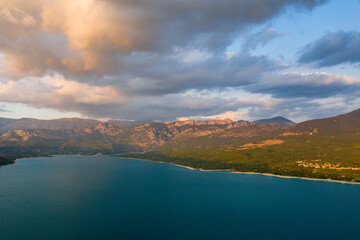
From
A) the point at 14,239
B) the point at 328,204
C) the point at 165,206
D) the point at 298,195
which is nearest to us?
the point at 14,239

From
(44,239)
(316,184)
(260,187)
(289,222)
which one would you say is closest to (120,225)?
(44,239)

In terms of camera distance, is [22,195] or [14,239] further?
[22,195]

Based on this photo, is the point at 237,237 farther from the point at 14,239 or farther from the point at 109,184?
the point at 109,184

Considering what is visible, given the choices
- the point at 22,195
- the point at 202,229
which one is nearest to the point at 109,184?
the point at 22,195

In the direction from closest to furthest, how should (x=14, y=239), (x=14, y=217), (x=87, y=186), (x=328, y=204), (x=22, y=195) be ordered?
1. (x=14, y=239)
2. (x=14, y=217)
3. (x=328, y=204)
4. (x=22, y=195)
5. (x=87, y=186)

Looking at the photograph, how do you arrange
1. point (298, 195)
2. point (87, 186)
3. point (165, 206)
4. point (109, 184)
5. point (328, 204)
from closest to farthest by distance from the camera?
point (165, 206)
point (328, 204)
point (298, 195)
point (87, 186)
point (109, 184)

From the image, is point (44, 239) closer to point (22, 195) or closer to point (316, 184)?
point (22, 195)
